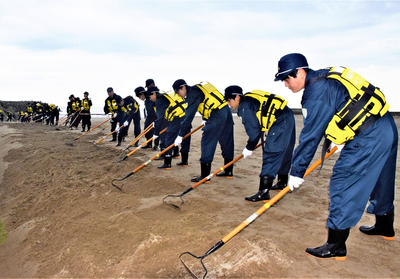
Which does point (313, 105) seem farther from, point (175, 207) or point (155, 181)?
point (155, 181)

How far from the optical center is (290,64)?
270 cm

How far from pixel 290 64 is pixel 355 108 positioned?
0.68 metres

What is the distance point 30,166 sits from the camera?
7984 mm

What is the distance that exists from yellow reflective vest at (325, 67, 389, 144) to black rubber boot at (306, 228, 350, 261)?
797 mm

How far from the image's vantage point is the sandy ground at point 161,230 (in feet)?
8.48

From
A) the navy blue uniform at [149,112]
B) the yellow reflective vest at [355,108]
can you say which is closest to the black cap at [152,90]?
the navy blue uniform at [149,112]

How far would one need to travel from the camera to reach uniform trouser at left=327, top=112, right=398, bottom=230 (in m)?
2.44

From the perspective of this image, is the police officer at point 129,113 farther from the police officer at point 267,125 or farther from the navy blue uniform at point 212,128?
the police officer at point 267,125

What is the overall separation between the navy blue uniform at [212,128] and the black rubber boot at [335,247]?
3.05 meters

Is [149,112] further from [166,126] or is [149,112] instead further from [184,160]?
[184,160]

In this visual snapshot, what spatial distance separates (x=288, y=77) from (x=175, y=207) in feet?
7.95

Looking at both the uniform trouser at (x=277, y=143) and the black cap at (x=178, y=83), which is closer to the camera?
the uniform trouser at (x=277, y=143)

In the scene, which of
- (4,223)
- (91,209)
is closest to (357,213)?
(91,209)

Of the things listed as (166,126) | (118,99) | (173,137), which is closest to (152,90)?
(166,126)
